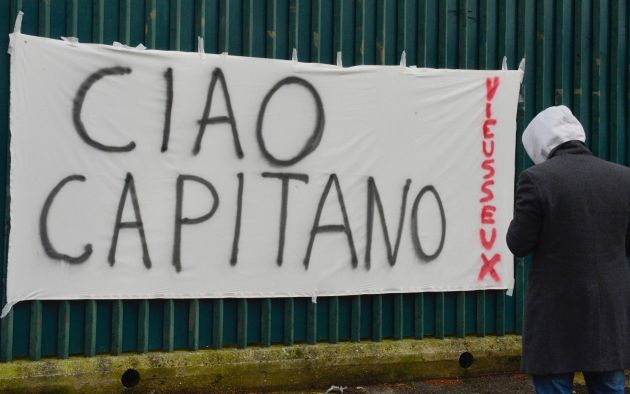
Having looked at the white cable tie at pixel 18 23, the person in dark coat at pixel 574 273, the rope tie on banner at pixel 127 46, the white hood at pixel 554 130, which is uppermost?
the white cable tie at pixel 18 23

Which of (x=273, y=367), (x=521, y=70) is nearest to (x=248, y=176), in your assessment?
(x=273, y=367)

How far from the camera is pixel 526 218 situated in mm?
3674

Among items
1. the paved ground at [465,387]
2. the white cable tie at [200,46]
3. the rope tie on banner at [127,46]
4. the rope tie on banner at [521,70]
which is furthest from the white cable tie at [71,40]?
the rope tie on banner at [521,70]

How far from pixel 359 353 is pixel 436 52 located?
2.42 metres

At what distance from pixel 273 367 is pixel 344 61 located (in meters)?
2.31

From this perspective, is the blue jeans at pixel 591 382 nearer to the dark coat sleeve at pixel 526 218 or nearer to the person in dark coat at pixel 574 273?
the person in dark coat at pixel 574 273

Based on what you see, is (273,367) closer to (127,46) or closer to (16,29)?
(127,46)

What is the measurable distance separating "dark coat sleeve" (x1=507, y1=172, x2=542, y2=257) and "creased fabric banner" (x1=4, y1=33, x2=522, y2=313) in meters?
2.14

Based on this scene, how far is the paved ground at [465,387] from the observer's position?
5.76 meters

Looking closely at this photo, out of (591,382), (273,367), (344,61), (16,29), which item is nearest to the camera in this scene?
(591,382)

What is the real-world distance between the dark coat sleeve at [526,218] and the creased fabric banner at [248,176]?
2144 mm

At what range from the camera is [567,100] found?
6.59 metres

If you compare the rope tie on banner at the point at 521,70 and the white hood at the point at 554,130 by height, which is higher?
the rope tie on banner at the point at 521,70

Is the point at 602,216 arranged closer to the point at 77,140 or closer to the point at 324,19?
the point at 324,19
